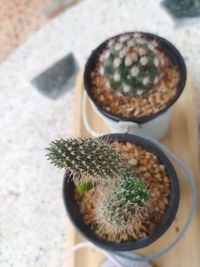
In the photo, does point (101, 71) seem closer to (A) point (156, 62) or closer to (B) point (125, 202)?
(A) point (156, 62)

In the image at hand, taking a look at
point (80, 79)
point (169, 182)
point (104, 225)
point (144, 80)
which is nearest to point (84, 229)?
point (104, 225)

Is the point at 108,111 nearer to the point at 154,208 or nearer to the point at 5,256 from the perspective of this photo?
the point at 154,208

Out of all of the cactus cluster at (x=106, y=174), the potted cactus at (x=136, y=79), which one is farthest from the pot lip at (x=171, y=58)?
the cactus cluster at (x=106, y=174)

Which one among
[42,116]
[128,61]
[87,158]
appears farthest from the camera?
[42,116]

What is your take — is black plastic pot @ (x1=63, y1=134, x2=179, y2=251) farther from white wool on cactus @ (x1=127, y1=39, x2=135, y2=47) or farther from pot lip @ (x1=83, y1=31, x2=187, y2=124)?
white wool on cactus @ (x1=127, y1=39, x2=135, y2=47)

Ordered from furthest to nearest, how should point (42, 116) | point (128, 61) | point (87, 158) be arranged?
point (42, 116)
point (128, 61)
point (87, 158)

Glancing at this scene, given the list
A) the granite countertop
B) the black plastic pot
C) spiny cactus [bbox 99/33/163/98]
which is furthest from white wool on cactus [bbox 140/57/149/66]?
the granite countertop

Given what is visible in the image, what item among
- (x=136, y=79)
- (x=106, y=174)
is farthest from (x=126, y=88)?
(x=106, y=174)
